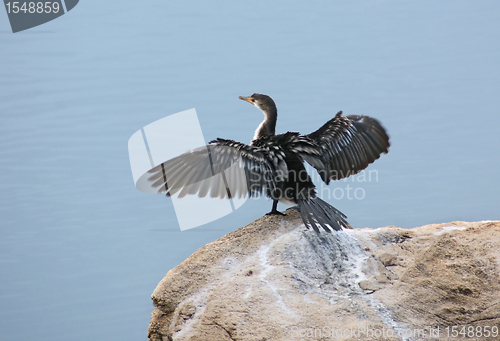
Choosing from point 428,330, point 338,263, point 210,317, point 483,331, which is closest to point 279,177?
point 338,263

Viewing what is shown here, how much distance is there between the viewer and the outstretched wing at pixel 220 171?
367cm

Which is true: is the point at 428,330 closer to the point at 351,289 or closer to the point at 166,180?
the point at 351,289

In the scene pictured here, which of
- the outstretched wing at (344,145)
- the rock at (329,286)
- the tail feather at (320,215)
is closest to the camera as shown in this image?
the rock at (329,286)

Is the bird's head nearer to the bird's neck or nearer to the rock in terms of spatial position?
the bird's neck

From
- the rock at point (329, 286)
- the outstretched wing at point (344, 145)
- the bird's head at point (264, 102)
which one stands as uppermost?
the bird's head at point (264, 102)

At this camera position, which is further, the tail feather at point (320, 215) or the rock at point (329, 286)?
the tail feather at point (320, 215)

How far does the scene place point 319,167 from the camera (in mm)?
4098

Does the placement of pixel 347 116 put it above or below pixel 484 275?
above

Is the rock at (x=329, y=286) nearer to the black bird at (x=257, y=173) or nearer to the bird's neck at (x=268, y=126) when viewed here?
the black bird at (x=257, y=173)

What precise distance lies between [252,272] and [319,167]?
1.23m

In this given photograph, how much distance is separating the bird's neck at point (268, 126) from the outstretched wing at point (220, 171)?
81 cm

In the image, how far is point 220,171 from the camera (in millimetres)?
3721

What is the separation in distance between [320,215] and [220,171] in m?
0.84

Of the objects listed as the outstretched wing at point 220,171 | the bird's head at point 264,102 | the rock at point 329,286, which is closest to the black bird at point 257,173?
the outstretched wing at point 220,171
